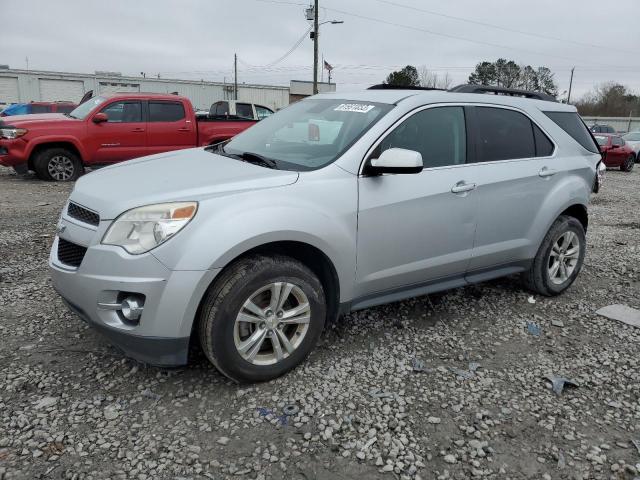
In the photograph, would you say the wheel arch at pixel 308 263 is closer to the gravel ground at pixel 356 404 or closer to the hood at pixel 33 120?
the gravel ground at pixel 356 404

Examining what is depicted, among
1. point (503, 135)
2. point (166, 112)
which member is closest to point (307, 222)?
point (503, 135)

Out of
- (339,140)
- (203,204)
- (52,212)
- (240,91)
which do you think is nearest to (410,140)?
(339,140)

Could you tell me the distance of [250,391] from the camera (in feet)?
9.59

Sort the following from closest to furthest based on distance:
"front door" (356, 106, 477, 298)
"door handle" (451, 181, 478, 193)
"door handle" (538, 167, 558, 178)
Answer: "front door" (356, 106, 477, 298) < "door handle" (451, 181, 478, 193) < "door handle" (538, 167, 558, 178)

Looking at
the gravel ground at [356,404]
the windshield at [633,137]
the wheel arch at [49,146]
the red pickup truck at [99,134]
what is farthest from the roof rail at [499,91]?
the windshield at [633,137]

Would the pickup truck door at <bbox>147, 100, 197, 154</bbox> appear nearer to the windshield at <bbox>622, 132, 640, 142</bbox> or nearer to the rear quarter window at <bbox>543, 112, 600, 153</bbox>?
the rear quarter window at <bbox>543, 112, 600, 153</bbox>

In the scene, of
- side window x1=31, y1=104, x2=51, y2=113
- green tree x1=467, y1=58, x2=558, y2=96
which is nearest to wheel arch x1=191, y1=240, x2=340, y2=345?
side window x1=31, y1=104, x2=51, y2=113

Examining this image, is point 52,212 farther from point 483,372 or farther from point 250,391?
point 483,372

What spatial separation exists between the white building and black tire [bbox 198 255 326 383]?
34.1 metres

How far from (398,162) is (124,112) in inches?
345

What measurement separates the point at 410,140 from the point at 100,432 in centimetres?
257

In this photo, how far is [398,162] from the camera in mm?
3070

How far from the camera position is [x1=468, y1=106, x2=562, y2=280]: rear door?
12.5 ft

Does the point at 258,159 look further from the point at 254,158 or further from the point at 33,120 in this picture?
the point at 33,120
